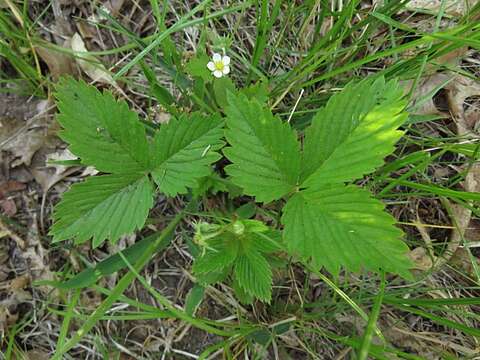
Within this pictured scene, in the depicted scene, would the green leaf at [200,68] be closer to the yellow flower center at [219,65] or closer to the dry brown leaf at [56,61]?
the yellow flower center at [219,65]

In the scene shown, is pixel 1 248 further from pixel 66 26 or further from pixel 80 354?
pixel 66 26

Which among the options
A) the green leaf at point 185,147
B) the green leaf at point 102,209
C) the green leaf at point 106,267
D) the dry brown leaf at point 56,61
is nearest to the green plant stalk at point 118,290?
the green leaf at point 106,267

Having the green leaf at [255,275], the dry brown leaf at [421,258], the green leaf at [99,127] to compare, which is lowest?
the dry brown leaf at [421,258]

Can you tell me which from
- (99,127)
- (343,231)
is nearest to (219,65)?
(99,127)

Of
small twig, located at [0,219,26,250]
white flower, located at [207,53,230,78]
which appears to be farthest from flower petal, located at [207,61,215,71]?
small twig, located at [0,219,26,250]

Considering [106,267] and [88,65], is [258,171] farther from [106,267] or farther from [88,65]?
[88,65]

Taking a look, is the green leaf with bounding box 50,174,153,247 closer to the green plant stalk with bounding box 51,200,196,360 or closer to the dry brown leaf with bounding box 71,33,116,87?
the green plant stalk with bounding box 51,200,196,360
